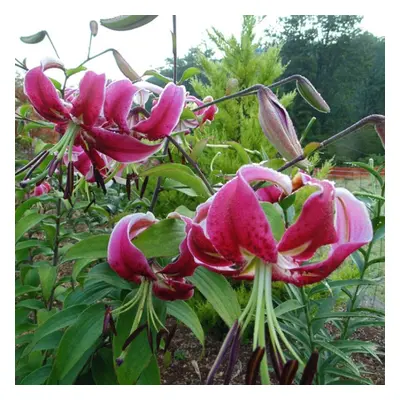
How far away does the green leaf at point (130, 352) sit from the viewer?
16.7 inches

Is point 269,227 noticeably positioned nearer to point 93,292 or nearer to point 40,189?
point 93,292

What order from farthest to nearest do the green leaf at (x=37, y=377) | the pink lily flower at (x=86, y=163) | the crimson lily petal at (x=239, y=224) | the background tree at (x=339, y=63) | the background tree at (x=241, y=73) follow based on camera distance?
1. the background tree at (x=241, y=73)
2. the background tree at (x=339, y=63)
3. the green leaf at (x=37, y=377)
4. the pink lily flower at (x=86, y=163)
5. the crimson lily petal at (x=239, y=224)

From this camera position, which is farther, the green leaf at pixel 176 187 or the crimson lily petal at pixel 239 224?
the green leaf at pixel 176 187

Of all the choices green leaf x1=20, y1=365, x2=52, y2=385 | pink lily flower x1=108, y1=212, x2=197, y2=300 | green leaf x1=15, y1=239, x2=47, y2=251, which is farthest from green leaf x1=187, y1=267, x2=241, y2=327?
green leaf x1=15, y1=239, x2=47, y2=251

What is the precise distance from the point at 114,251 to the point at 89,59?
303 mm

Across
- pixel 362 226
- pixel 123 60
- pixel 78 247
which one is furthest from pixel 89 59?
pixel 362 226

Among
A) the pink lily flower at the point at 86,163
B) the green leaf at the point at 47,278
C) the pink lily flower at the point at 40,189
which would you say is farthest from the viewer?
the pink lily flower at the point at 40,189

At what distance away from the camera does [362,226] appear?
312mm

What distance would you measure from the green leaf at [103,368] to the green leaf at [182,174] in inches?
12.4

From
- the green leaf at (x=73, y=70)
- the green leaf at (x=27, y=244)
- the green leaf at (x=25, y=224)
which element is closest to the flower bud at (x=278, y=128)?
the green leaf at (x=73, y=70)

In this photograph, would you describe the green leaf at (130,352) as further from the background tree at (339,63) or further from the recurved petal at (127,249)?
the background tree at (339,63)

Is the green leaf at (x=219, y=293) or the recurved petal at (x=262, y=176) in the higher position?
the recurved petal at (x=262, y=176)

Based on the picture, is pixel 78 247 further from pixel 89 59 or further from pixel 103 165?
pixel 89 59

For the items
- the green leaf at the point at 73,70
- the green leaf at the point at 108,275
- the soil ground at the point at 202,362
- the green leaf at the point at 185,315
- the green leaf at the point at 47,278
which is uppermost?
the green leaf at the point at 73,70
